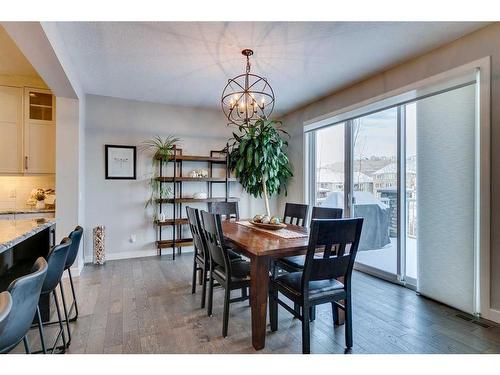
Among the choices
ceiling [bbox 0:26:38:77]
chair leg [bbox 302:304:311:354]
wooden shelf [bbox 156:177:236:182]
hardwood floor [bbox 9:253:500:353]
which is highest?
ceiling [bbox 0:26:38:77]

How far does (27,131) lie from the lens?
3.69m

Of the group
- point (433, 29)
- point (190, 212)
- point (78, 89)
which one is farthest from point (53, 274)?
point (433, 29)

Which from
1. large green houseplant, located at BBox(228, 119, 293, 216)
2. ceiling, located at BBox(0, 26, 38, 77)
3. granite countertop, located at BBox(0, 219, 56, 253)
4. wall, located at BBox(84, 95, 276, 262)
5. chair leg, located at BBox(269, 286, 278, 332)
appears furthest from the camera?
large green houseplant, located at BBox(228, 119, 293, 216)

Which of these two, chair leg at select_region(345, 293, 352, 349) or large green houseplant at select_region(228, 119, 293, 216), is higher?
large green houseplant at select_region(228, 119, 293, 216)

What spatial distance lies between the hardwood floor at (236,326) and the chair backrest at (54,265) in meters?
0.56

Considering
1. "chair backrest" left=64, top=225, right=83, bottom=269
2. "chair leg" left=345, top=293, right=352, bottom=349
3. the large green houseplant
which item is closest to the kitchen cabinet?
"chair backrest" left=64, top=225, right=83, bottom=269

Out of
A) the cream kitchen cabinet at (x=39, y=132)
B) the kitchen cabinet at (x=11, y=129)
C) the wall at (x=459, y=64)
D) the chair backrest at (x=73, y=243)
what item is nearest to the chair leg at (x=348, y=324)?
the wall at (x=459, y=64)

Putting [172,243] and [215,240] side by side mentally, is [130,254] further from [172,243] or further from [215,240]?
[215,240]

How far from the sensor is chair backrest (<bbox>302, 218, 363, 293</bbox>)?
1743 millimetres

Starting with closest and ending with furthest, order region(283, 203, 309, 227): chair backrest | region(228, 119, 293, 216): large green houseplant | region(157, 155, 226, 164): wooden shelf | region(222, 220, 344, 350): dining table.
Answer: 1. region(222, 220, 344, 350): dining table
2. region(283, 203, 309, 227): chair backrest
3. region(228, 119, 293, 216): large green houseplant
4. region(157, 155, 226, 164): wooden shelf

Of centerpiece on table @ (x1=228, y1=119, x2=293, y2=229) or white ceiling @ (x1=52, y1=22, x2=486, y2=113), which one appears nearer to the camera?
white ceiling @ (x1=52, y1=22, x2=486, y2=113)

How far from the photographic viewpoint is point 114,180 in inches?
171

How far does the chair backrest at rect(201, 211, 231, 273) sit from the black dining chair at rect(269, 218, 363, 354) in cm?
48

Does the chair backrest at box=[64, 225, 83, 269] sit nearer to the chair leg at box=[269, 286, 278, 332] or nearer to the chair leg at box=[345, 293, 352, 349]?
the chair leg at box=[269, 286, 278, 332]
